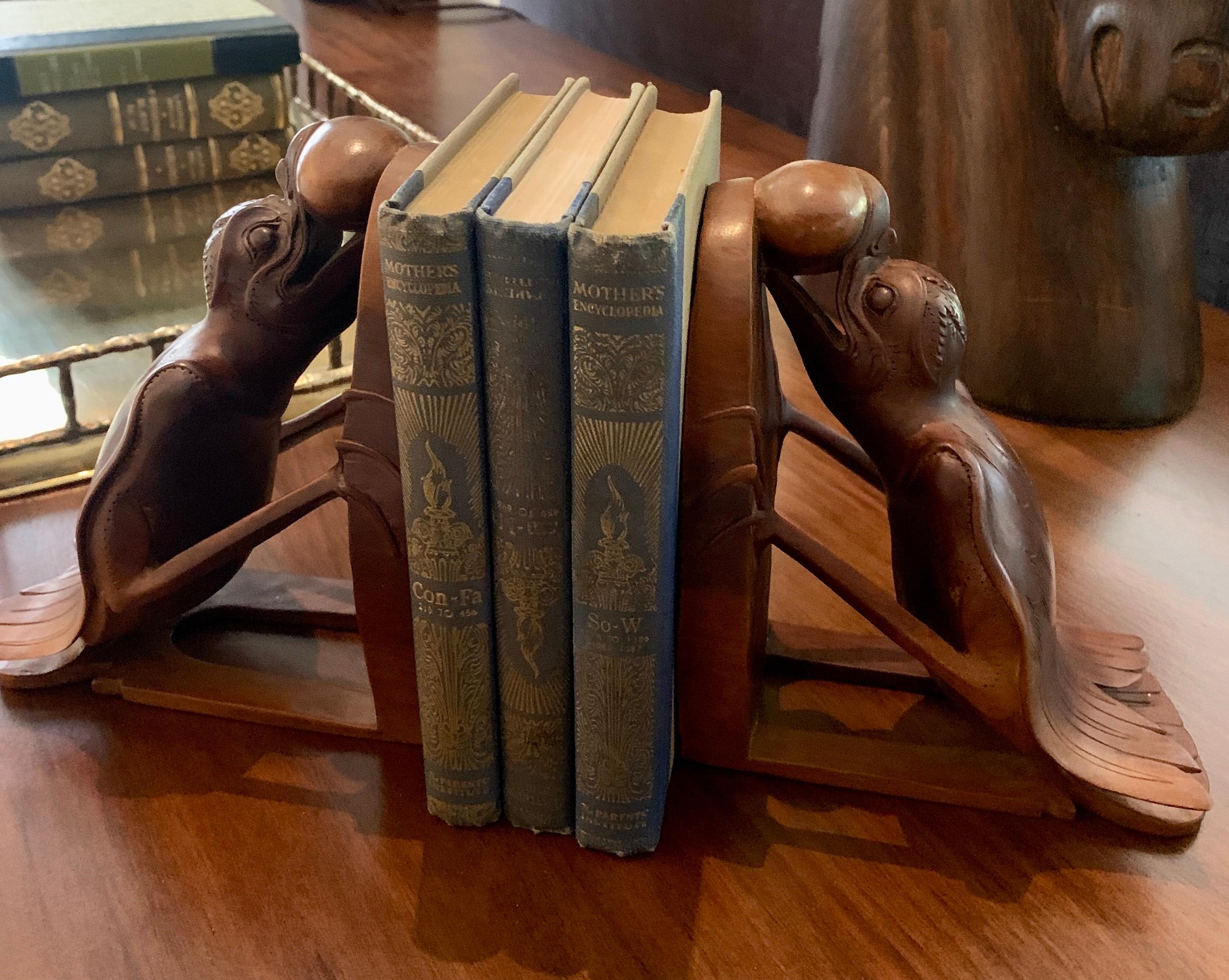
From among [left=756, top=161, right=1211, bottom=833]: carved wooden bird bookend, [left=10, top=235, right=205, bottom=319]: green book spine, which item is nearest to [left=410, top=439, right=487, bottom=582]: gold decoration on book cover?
[left=756, top=161, right=1211, bottom=833]: carved wooden bird bookend

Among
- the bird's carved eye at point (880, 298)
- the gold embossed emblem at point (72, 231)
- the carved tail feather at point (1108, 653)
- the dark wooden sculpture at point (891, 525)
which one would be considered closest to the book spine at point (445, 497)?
the dark wooden sculpture at point (891, 525)

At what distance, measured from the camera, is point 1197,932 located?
2.15ft

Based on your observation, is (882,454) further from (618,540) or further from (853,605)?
(618,540)

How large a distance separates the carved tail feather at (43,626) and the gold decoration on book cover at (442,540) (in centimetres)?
27

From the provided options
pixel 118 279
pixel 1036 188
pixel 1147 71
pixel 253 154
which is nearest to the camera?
pixel 1147 71

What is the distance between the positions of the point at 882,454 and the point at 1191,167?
984 mm

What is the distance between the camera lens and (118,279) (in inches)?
49.2

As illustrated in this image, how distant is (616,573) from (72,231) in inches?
40.2

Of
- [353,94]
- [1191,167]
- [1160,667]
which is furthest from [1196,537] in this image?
[353,94]

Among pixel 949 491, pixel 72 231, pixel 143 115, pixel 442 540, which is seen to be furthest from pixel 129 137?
pixel 949 491

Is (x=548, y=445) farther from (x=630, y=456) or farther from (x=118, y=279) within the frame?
(x=118, y=279)

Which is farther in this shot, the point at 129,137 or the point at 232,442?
the point at 129,137

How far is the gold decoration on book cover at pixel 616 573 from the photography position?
585 millimetres

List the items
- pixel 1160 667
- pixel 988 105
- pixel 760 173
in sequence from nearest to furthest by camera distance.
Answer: pixel 1160 667
pixel 988 105
pixel 760 173
